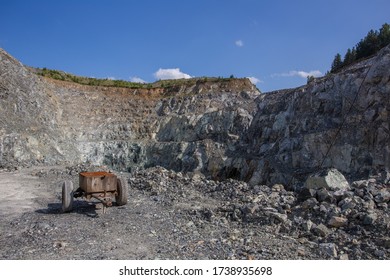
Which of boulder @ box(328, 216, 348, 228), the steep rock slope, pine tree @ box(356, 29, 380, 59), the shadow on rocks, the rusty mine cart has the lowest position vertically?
the shadow on rocks

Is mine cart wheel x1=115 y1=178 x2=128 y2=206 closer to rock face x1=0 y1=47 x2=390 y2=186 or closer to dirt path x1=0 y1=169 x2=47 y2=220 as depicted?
dirt path x1=0 y1=169 x2=47 y2=220

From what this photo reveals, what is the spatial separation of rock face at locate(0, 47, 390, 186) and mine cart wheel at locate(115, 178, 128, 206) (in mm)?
8137

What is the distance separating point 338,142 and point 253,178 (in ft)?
18.8

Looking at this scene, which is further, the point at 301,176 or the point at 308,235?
the point at 301,176

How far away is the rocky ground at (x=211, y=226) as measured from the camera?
6.82m

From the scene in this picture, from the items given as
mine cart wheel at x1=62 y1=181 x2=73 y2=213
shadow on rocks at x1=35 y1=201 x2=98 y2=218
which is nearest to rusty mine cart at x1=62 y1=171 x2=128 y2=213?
mine cart wheel at x1=62 y1=181 x2=73 y2=213

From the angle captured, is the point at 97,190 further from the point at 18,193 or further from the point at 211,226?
the point at 18,193

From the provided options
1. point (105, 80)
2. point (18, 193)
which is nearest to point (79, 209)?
point (18, 193)

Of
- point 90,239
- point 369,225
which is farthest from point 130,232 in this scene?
point 369,225

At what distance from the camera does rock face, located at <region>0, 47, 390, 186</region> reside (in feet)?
57.2

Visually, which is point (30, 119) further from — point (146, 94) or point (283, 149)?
point (283, 149)

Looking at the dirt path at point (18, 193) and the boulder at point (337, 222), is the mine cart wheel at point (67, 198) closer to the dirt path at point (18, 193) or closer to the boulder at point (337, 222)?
the dirt path at point (18, 193)

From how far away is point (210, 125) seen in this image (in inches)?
1174

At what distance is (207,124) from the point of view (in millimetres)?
30141
